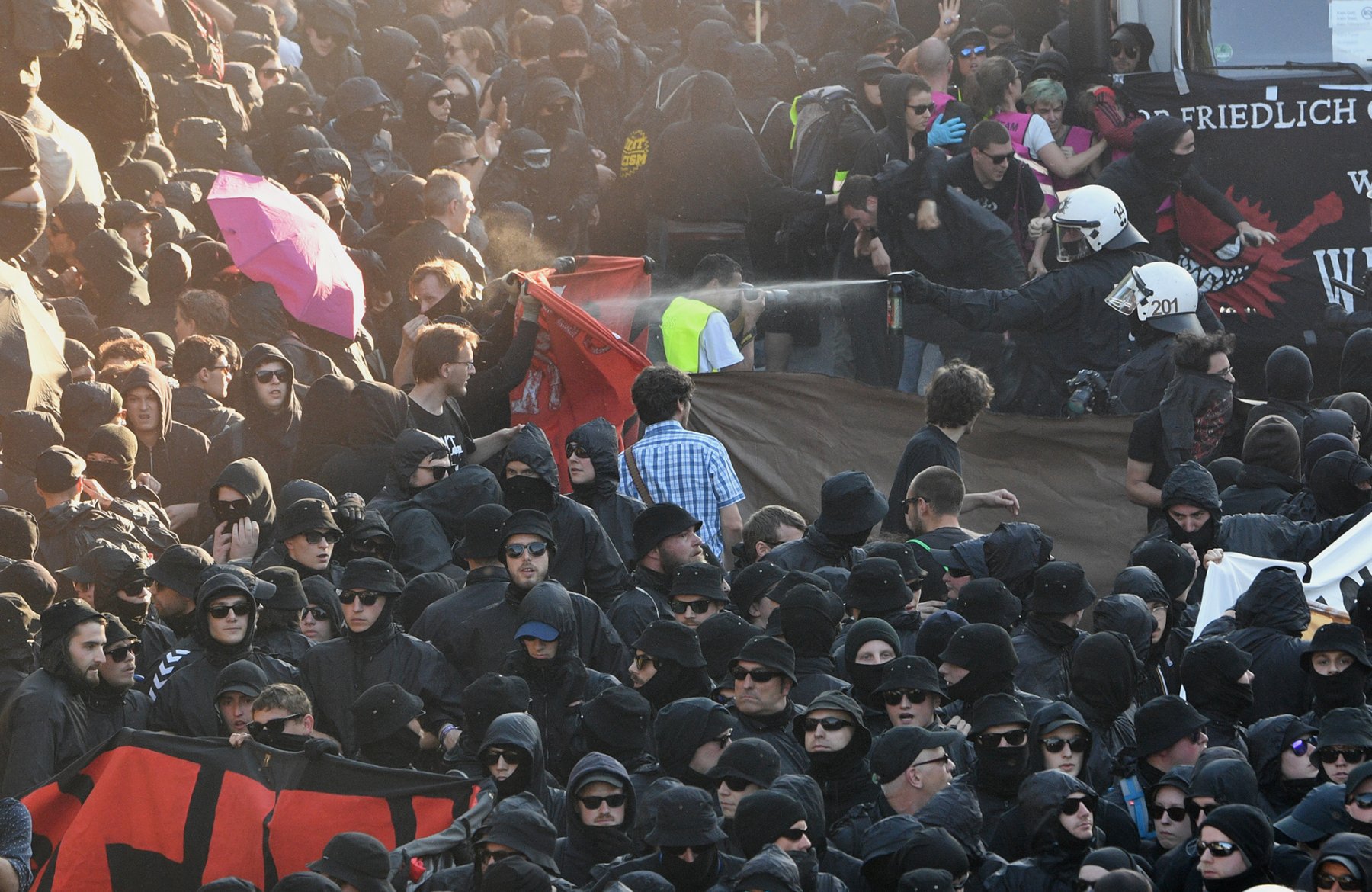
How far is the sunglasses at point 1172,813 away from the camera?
21.6 ft

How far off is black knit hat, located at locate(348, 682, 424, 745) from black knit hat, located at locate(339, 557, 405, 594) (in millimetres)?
534

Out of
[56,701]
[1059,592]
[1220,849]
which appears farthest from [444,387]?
[1220,849]

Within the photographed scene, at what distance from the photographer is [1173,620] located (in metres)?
8.66

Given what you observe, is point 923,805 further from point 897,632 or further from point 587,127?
point 587,127

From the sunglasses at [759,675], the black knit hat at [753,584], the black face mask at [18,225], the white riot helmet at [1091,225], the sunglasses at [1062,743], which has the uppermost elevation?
the black face mask at [18,225]

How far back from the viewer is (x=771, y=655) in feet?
23.4

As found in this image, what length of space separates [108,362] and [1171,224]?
22.9 feet

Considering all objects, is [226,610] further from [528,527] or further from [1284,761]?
[1284,761]

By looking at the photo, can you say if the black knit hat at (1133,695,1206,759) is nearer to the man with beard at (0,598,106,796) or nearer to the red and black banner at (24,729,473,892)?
the red and black banner at (24,729,473,892)

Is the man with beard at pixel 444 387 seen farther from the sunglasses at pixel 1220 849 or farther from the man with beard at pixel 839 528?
the sunglasses at pixel 1220 849

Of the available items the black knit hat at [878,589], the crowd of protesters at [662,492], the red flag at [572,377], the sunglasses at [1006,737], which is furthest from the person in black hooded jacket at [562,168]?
the sunglasses at [1006,737]

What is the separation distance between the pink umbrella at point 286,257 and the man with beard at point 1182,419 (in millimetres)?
4053

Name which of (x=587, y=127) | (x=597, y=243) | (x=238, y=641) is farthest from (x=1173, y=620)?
(x=587, y=127)

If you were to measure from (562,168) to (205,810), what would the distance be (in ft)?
24.2
